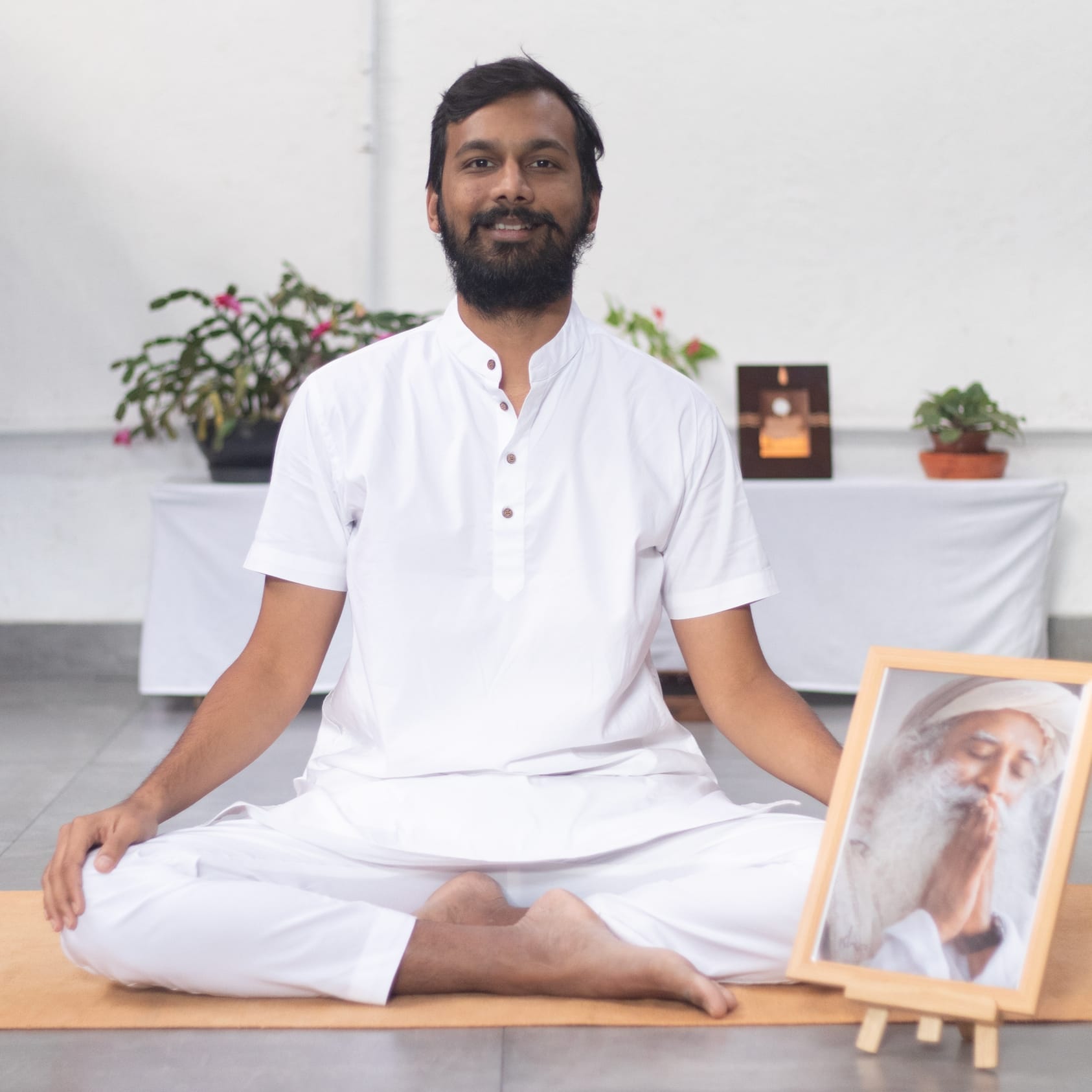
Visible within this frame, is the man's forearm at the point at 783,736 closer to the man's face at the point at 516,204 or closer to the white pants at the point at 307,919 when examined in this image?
the white pants at the point at 307,919

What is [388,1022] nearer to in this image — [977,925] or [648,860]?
[648,860]

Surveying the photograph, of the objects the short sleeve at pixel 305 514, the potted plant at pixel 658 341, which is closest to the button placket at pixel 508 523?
the short sleeve at pixel 305 514

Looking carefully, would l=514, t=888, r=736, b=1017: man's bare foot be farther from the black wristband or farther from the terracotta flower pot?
the terracotta flower pot

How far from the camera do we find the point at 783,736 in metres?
1.82

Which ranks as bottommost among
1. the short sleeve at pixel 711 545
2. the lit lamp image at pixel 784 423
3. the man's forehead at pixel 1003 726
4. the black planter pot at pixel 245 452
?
the man's forehead at pixel 1003 726

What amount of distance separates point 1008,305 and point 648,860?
3159 millimetres

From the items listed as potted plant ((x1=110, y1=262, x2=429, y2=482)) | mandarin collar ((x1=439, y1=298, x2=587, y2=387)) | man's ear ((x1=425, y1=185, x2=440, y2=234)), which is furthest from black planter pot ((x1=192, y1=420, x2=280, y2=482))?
mandarin collar ((x1=439, y1=298, x2=587, y2=387))

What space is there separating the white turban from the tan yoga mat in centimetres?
36

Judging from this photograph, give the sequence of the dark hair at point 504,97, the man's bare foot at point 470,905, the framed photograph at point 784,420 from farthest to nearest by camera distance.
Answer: the framed photograph at point 784,420 → the dark hair at point 504,97 → the man's bare foot at point 470,905

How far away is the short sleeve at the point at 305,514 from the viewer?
6.15ft

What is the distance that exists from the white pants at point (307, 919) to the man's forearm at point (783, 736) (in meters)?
0.07

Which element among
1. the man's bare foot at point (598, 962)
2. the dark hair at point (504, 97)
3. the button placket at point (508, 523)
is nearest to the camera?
the man's bare foot at point (598, 962)

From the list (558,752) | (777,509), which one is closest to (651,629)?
(558,752)

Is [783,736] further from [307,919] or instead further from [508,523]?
[307,919]
